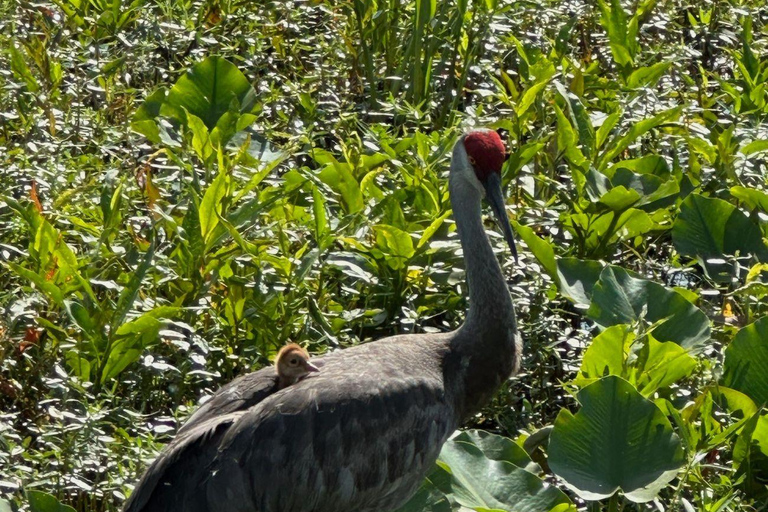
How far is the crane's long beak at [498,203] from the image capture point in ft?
15.1

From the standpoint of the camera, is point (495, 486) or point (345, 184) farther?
point (345, 184)

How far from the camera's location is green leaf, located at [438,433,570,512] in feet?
14.1

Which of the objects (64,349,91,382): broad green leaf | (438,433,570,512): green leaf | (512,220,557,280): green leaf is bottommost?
(438,433,570,512): green leaf

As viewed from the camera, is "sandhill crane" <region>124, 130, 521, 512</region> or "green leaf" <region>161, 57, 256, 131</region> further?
"green leaf" <region>161, 57, 256, 131</region>

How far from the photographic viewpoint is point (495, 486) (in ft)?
14.2

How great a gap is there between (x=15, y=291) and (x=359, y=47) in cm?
239

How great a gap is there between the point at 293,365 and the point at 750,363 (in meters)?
1.55

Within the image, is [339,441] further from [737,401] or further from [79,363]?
[737,401]

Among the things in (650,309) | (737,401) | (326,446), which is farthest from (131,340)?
(737,401)

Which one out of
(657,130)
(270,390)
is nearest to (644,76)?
(657,130)

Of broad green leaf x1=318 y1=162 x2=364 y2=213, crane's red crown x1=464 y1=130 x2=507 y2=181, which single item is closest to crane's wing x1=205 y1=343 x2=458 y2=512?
crane's red crown x1=464 y1=130 x2=507 y2=181

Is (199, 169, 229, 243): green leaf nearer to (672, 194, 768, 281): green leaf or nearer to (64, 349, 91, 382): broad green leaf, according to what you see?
(64, 349, 91, 382): broad green leaf

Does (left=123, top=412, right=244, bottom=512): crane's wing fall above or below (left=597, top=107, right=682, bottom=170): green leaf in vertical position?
below

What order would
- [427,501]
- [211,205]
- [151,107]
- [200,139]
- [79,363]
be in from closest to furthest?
[427,501] → [79,363] → [211,205] → [200,139] → [151,107]
